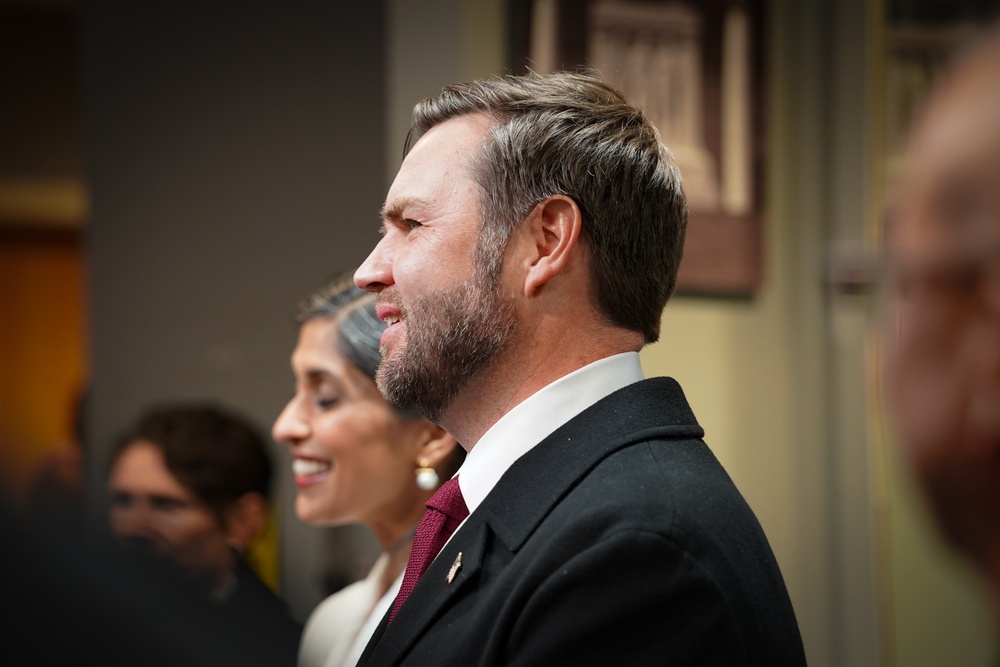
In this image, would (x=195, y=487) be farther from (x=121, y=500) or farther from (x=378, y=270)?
(x=378, y=270)

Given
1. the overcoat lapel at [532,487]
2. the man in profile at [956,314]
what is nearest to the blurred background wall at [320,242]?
Answer: the overcoat lapel at [532,487]

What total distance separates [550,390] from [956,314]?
582mm

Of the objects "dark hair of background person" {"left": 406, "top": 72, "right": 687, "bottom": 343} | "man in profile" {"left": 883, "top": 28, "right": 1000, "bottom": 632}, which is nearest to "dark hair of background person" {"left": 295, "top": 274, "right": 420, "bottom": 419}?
"dark hair of background person" {"left": 406, "top": 72, "right": 687, "bottom": 343}

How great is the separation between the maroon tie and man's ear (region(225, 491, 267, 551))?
0.87m

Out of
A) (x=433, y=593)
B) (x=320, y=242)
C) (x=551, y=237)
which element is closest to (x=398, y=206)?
(x=551, y=237)

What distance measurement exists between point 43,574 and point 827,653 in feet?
7.92

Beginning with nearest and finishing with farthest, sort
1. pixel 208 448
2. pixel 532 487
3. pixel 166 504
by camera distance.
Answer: pixel 532 487 → pixel 166 504 → pixel 208 448

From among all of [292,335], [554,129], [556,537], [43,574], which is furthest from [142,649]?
[292,335]

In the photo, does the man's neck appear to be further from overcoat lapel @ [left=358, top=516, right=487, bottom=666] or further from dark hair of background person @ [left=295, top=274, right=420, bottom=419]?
dark hair of background person @ [left=295, top=274, right=420, bottom=419]

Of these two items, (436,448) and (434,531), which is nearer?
(434,531)

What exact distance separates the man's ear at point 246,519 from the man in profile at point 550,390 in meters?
0.89

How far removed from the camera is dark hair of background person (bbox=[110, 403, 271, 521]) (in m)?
2.01

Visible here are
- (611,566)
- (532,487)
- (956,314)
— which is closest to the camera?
(956,314)

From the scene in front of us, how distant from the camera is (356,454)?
159 centimetres
